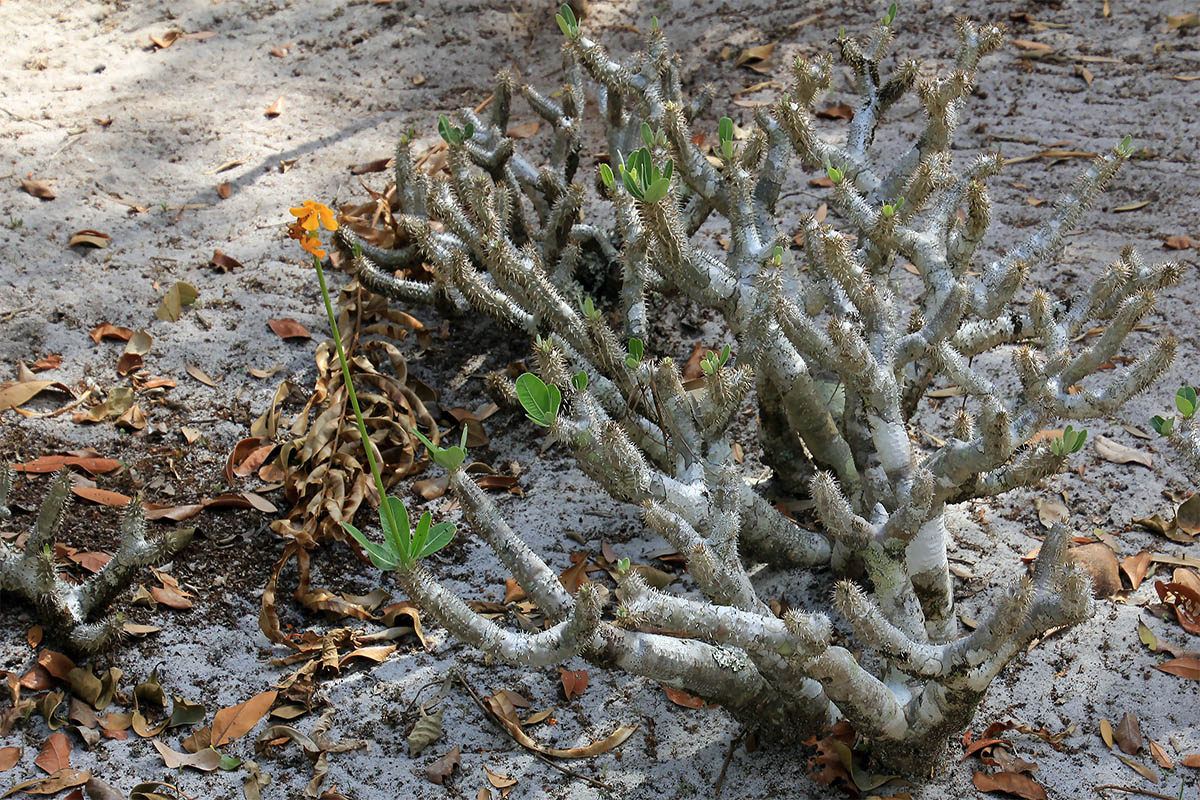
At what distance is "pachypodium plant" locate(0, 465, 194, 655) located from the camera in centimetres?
271

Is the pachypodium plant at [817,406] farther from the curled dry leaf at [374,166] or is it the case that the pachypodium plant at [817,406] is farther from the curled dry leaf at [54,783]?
the curled dry leaf at [374,166]

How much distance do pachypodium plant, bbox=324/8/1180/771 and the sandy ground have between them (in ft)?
1.25

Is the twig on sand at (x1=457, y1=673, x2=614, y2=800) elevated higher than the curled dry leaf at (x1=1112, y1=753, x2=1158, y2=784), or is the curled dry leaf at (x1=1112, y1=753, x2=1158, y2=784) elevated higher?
the curled dry leaf at (x1=1112, y1=753, x2=1158, y2=784)

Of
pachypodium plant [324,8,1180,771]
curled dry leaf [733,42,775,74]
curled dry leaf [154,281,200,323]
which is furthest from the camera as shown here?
curled dry leaf [733,42,775,74]

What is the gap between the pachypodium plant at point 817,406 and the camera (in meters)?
2.10

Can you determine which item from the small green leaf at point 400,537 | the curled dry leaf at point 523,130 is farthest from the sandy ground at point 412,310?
the small green leaf at point 400,537

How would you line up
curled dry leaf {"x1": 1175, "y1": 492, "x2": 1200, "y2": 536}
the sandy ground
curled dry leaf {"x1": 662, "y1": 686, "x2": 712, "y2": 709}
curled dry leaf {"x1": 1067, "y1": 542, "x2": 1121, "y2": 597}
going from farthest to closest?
curled dry leaf {"x1": 1175, "y1": 492, "x2": 1200, "y2": 536} < curled dry leaf {"x1": 1067, "y1": 542, "x2": 1121, "y2": 597} < curled dry leaf {"x1": 662, "y1": 686, "x2": 712, "y2": 709} < the sandy ground

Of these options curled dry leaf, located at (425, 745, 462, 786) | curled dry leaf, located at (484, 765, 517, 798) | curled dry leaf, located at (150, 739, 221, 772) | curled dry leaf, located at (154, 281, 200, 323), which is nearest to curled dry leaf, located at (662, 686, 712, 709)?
curled dry leaf, located at (484, 765, 517, 798)

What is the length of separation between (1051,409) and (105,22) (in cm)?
549

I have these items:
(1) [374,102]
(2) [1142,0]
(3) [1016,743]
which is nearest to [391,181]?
(1) [374,102]

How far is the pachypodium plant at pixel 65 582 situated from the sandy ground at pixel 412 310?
13cm

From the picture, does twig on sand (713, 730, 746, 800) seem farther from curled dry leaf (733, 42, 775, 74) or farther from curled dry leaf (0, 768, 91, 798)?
curled dry leaf (733, 42, 775, 74)

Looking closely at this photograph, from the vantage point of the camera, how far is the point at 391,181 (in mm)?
4723

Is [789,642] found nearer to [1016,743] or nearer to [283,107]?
[1016,743]
